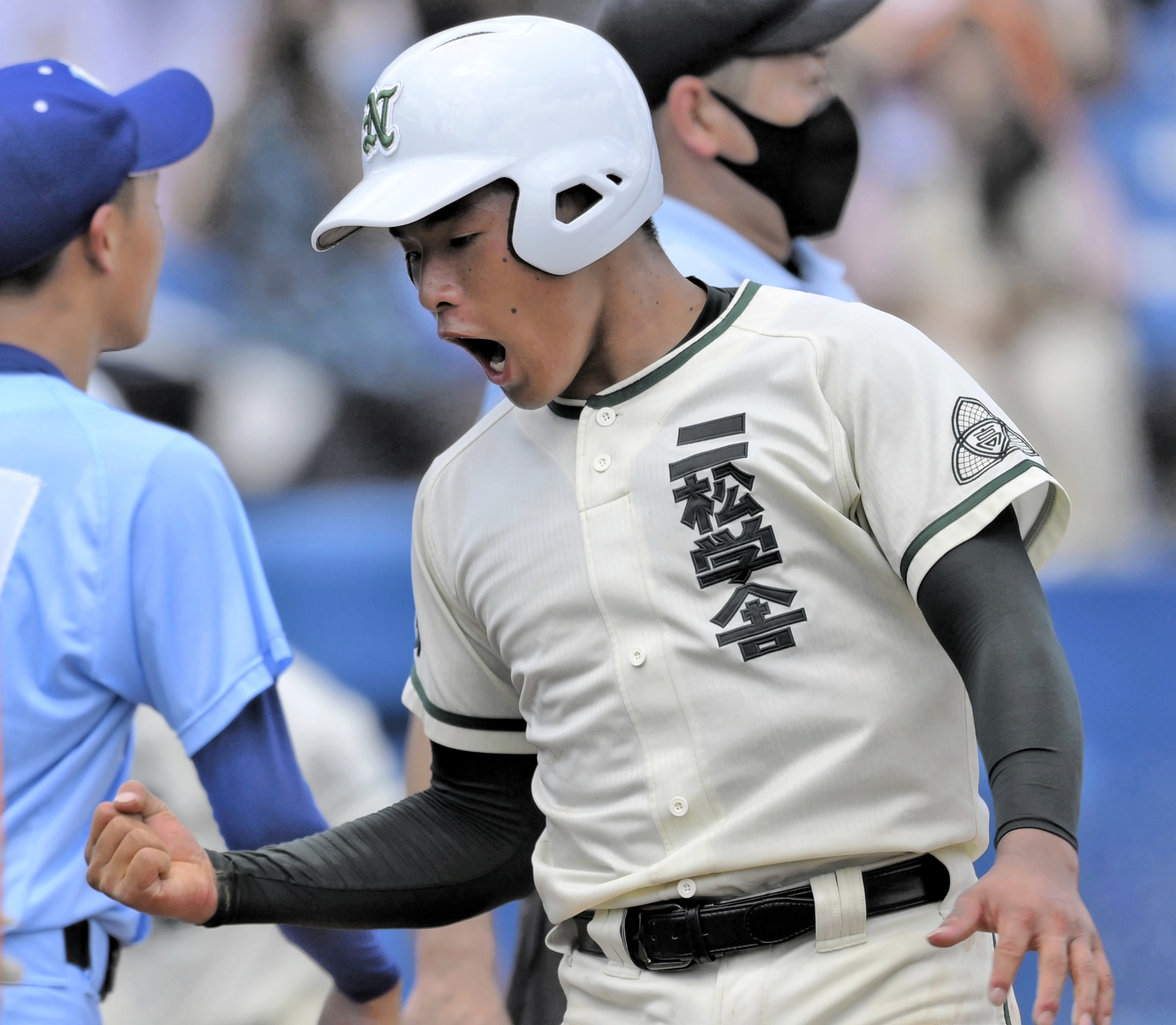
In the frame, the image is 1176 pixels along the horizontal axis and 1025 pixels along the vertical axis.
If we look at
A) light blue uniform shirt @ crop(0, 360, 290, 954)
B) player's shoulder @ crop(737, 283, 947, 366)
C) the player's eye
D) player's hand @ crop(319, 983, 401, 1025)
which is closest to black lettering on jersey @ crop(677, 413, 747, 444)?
player's shoulder @ crop(737, 283, 947, 366)

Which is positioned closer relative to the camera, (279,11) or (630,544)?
(630,544)

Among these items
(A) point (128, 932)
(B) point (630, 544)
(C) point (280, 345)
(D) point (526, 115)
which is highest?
(D) point (526, 115)

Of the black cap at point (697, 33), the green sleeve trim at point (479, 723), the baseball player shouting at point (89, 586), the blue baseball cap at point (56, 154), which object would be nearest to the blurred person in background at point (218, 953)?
the baseball player shouting at point (89, 586)

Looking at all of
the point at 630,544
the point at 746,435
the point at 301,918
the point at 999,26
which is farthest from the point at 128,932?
the point at 999,26

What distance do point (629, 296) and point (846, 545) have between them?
40cm

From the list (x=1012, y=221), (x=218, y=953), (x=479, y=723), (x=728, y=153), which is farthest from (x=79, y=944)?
(x=1012, y=221)

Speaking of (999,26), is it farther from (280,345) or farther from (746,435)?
(746,435)

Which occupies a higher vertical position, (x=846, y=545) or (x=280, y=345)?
(x=846, y=545)

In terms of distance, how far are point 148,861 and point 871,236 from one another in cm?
214

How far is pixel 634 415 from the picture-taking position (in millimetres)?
1754

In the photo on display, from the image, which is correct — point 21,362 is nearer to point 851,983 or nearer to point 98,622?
point 98,622

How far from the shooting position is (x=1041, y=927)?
1231mm

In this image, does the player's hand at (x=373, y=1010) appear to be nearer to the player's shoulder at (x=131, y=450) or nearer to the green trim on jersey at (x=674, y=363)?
the player's shoulder at (x=131, y=450)

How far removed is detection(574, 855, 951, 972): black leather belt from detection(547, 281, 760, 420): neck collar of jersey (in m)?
0.56
